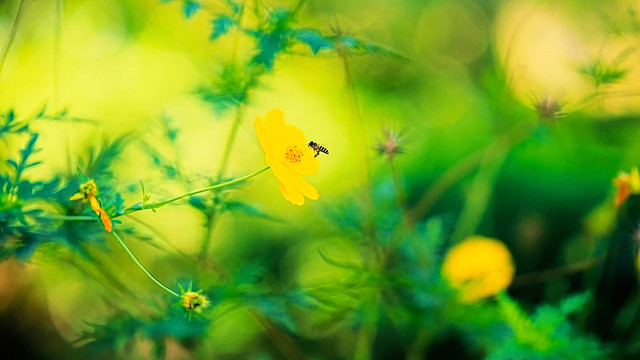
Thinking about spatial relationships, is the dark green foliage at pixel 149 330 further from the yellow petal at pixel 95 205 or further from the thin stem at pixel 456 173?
the thin stem at pixel 456 173

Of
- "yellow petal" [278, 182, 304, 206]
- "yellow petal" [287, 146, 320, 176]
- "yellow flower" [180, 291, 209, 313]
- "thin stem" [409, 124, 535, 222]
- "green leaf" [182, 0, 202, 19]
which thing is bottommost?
"yellow flower" [180, 291, 209, 313]

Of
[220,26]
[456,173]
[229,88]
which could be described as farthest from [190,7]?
[456,173]

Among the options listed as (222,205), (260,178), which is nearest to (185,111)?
(260,178)

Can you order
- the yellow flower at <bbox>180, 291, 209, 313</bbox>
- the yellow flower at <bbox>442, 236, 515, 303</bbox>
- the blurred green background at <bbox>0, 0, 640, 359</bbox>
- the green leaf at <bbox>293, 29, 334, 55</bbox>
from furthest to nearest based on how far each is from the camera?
the yellow flower at <bbox>442, 236, 515, 303</bbox> → the blurred green background at <bbox>0, 0, 640, 359</bbox> → the green leaf at <bbox>293, 29, 334, 55</bbox> → the yellow flower at <bbox>180, 291, 209, 313</bbox>

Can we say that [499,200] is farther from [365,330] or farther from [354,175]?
[365,330]

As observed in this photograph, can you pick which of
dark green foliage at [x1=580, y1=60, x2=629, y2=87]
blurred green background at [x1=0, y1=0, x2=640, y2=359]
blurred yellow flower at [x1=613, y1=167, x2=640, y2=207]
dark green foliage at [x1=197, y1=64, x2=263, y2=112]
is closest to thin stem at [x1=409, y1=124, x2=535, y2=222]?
→ blurred green background at [x1=0, y1=0, x2=640, y2=359]

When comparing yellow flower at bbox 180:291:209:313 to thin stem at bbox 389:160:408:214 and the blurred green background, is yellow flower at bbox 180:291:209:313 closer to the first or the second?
the blurred green background
